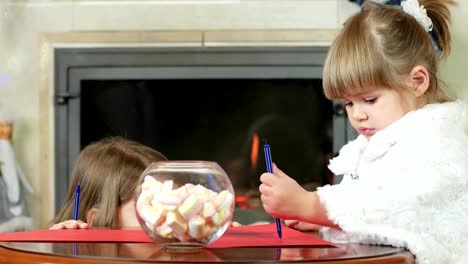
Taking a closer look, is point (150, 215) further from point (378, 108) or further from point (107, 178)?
point (107, 178)

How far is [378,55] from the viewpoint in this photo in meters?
1.27

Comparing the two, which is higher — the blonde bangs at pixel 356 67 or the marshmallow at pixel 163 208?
the blonde bangs at pixel 356 67

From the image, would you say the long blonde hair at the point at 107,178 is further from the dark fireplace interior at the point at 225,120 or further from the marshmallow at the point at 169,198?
the dark fireplace interior at the point at 225,120

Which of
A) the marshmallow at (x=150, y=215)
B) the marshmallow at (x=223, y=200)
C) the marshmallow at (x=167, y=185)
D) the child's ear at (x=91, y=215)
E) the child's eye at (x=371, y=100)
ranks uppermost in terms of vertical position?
the child's eye at (x=371, y=100)

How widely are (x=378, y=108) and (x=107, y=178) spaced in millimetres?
594

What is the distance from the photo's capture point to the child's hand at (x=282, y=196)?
3.43 feet

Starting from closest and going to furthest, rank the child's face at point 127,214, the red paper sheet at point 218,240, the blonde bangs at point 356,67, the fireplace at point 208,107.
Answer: the red paper sheet at point 218,240 < the blonde bangs at point 356,67 < the child's face at point 127,214 < the fireplace at point 208,107

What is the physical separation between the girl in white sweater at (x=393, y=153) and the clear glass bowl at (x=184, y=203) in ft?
0.33

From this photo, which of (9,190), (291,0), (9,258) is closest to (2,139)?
(9,190)

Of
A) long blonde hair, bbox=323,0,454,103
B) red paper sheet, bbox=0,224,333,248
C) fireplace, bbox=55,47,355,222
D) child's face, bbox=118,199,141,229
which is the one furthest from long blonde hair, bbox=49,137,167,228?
fireplace, bbox=55,47,355,222

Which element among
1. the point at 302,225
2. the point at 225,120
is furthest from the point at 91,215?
the point at 225,120

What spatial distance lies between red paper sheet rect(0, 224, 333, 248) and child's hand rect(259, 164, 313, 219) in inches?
1.4

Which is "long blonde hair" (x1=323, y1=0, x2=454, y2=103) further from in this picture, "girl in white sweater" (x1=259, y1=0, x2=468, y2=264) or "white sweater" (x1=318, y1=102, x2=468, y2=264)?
"white sweater" (x1=318, y1=102, x2=468, y2=264)

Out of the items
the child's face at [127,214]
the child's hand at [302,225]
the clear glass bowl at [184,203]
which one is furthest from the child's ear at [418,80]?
the child's face at [127,214]
